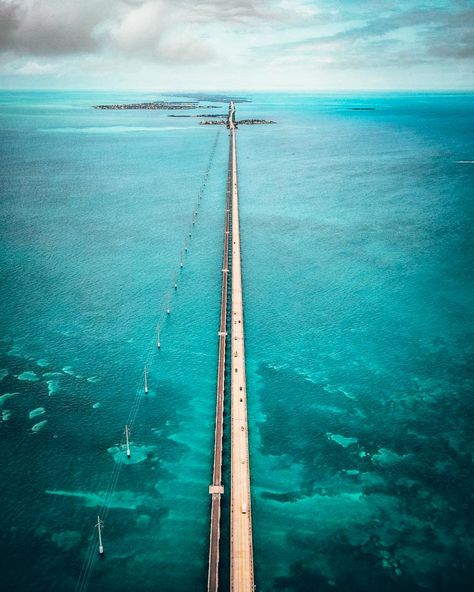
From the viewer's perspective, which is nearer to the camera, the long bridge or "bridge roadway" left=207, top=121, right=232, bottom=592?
the long bridge

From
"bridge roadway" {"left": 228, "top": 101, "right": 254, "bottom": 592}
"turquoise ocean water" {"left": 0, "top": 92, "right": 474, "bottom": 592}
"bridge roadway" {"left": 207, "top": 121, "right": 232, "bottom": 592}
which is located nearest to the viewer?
"bridge roadway" {"left": 228, "top": 101, "right": 254, "bottom": 592}

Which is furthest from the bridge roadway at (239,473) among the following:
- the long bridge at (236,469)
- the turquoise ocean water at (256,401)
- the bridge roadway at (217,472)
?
the turquoise ocean water at (256,401)

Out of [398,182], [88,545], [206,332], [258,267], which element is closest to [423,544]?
[88,545]

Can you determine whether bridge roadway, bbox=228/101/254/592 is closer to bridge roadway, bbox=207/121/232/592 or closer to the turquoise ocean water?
bridge roadway, bbox=207/121/232/592

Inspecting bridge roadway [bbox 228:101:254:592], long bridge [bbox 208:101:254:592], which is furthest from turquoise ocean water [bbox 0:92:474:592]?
bridge roadway [bbox 228:101:254:592]

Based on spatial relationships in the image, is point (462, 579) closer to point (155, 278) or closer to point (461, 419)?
point (461, 419)

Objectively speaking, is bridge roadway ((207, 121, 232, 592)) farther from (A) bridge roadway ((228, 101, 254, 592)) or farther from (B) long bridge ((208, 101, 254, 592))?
(A) bridge roadway ((228, 101, 254, 592))

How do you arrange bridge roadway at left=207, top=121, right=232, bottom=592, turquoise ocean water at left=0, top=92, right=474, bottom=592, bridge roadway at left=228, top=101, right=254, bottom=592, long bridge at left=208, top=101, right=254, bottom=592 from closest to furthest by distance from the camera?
bridge roadway at left=228, top=101, right=254, bottom=592 → long bridge at left=208, top=101, right=254, bottom=592 → bridge roadway at left=207, top=121, right=232, bottom=592 → turquoise ocean water at left=0, top=92, right=474, bottom=592

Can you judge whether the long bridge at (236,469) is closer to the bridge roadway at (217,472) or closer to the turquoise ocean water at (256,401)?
the bridge roadway at (217,472)

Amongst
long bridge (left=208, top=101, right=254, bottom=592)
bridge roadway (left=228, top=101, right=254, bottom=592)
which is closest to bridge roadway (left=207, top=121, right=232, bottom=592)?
long bridge (left=208, top=101, right=254, bottom=592)
